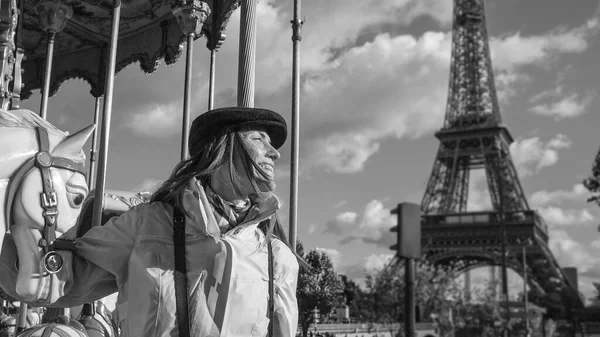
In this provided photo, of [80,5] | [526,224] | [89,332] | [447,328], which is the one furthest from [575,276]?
[89,332]

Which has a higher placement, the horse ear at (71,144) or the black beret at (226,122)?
the black beret at (226,122)

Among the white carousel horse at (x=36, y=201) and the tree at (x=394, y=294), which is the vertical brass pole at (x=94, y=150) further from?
the tree at (x=394, y=294)

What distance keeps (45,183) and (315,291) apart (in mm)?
4657

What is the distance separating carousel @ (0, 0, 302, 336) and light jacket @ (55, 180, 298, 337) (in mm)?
118

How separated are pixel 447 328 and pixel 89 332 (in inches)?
1457

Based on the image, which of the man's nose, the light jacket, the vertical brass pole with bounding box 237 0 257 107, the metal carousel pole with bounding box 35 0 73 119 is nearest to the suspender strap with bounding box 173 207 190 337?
the light jacket

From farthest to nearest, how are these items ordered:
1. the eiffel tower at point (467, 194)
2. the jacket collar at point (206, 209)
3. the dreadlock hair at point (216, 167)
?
the eiffel tower at point (467, 194) → the dreadlock hair at point (216, 167) → the jacket collar at point (206, 209)

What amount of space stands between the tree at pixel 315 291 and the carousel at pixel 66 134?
396 millimetres

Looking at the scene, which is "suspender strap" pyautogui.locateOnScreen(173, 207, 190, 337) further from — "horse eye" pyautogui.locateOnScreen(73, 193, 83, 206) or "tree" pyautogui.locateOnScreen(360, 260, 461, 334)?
"tree" pyautogui.locateOnScreen(360, 260, 461, 334)

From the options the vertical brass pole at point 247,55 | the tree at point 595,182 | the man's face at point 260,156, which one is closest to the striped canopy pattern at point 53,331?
the man's face at point 260,156

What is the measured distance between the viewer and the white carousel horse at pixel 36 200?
6.33ft

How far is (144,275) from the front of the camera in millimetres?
1921

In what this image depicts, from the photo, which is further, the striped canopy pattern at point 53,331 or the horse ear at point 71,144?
the striped canopy pattern at point 53,331

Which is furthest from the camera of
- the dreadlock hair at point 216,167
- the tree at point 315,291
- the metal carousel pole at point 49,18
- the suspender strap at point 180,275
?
the metal carousel pole at point 49,18
